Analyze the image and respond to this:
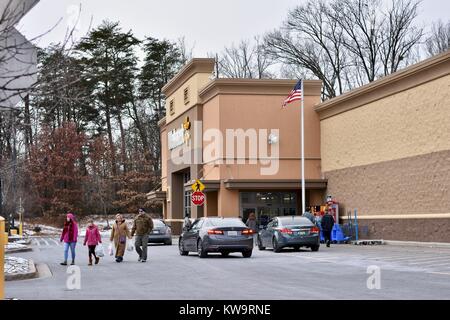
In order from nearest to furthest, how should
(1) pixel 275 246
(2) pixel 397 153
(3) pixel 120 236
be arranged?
(3) pixel 120 236 → (1) pixel 275 246 → (2) pixel 397 153

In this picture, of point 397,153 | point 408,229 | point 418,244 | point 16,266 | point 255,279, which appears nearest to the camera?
point 255,279

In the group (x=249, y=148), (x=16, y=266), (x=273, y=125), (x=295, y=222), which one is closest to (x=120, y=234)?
(x=16, y=266)

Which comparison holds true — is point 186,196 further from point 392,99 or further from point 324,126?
point 392,99

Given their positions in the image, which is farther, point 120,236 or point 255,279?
point 120,236

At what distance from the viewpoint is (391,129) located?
118ft

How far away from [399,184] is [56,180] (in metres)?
49.1

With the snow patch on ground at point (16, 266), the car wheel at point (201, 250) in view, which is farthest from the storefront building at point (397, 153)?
the snow patch on ground at point (16, 266)

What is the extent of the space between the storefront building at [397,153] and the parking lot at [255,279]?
24.3 ft

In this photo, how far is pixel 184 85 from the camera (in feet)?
175

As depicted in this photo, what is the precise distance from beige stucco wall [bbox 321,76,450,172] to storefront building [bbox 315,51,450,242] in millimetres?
42

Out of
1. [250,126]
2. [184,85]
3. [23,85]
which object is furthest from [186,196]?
[23,85]

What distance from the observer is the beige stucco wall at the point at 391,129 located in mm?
31609

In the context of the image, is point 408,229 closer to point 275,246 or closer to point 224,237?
point 275,246

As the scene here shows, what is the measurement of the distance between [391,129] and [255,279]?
69.1 feet
